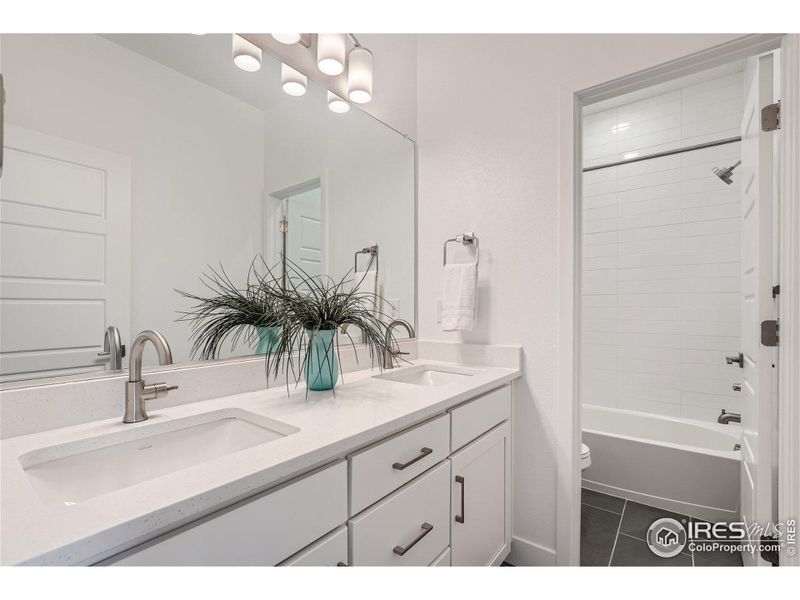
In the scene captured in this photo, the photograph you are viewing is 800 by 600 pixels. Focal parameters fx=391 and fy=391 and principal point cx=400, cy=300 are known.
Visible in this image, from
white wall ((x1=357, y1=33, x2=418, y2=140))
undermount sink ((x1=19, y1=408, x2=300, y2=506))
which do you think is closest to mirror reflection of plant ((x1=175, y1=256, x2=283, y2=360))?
undermount sink ((x1=19, y1=408, x2=300, y2=506))

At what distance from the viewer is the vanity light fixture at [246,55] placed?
4.07ft

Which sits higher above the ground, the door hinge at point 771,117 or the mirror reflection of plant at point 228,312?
the door hinge at point 771,117

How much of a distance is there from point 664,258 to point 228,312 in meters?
2.66

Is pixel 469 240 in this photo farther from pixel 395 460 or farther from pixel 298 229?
pixel 395 460

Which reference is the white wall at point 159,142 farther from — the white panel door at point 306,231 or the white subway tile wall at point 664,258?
the white subway tile wall at point 664,258

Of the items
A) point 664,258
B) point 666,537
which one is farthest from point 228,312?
point 664,258

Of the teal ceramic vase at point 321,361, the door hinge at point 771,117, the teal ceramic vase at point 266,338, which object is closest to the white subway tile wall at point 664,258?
the door hinge at point 771,117

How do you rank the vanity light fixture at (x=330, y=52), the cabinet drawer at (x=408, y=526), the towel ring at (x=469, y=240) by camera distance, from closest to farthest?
1. the cabinet drawer at (x=408, y=526)
2. the vanity light fixture at (x=330, y=52)
3. the towel ring at (x=469, y=240)

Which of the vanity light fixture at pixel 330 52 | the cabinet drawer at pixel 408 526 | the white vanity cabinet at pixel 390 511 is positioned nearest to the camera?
the white vanity cabinet at pixel 390 511

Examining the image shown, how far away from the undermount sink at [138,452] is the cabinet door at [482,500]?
610mm

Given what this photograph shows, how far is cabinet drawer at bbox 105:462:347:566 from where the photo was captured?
555 millimetres

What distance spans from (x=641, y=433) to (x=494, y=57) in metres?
2.42

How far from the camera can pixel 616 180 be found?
108 inches
